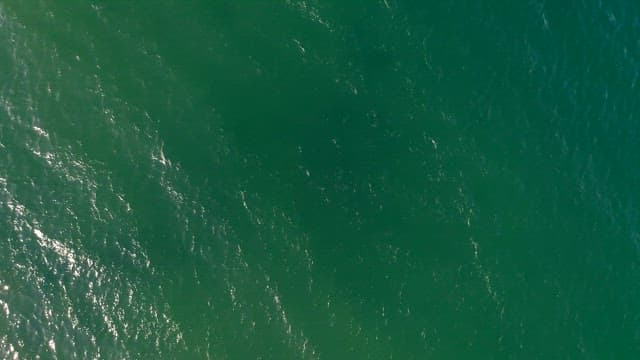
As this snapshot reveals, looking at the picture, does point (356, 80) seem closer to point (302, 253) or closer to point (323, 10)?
point (323, 10)

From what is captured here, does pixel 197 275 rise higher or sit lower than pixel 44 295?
higher

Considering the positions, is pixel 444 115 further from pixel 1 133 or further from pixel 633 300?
pixel 1 133

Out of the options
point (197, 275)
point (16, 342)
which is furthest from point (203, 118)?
point (16, 342)

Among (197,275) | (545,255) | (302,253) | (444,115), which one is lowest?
(197,275)

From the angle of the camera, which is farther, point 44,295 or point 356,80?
point 356,80

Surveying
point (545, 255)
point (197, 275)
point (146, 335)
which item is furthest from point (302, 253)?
point (545, 255)

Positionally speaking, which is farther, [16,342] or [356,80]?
[356,80]
